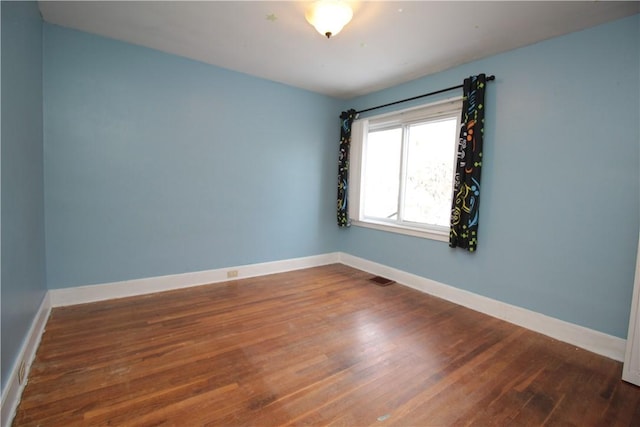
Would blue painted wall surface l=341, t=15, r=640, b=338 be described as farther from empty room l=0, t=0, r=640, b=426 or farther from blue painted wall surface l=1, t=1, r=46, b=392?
blue painted wall surface l=1, t=1, r=46, b=392

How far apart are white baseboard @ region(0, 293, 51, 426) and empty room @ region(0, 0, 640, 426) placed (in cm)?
2

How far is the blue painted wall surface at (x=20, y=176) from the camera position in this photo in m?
1.44

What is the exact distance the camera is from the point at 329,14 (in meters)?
1.98

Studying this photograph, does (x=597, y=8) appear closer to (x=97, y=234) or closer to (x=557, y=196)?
(x=557, y=196)

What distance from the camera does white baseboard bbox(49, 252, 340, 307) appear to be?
8.68 ft

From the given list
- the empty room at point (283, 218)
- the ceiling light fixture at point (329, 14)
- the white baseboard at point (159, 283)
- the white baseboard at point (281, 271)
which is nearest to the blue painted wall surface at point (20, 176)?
the empty room at point (283, 218)

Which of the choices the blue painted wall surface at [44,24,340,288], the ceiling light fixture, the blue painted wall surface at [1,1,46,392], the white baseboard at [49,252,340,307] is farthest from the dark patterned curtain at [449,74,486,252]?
the blue painted wall surface at [1,1,46,392]

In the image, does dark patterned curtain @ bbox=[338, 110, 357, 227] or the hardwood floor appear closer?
the hardwood floor

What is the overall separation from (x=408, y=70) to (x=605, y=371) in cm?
305

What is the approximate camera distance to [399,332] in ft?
7.79

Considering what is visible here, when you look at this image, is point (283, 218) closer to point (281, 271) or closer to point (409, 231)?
point (281, 271)

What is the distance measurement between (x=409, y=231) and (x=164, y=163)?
2.87 m

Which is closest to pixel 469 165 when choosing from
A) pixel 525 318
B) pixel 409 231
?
pixel 409 231

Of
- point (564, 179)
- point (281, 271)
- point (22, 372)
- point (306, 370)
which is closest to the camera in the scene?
point (22, 372)
